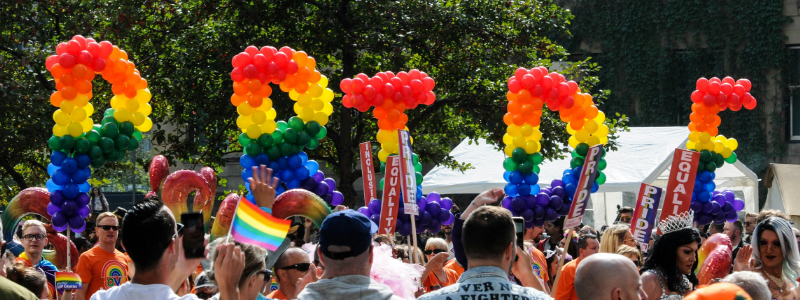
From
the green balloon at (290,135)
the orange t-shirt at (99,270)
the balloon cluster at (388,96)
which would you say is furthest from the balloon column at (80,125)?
the balloon cluster at (388,96)

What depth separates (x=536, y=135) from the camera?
796cm

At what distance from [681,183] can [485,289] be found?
18.1 feet

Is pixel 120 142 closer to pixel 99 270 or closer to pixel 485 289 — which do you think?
pixel 99 270

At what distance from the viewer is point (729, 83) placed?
8.61m

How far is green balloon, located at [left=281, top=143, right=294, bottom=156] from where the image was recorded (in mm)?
7512

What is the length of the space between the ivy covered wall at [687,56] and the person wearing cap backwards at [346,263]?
19505mm

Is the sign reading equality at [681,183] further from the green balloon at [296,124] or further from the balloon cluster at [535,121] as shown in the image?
the green balloon at [296,124]

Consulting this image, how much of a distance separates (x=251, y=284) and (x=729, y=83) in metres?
7.02

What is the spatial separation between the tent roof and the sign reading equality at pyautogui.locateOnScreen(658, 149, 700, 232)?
16.4ft

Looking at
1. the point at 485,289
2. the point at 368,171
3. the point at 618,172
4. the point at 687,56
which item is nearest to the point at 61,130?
the point at 368,171

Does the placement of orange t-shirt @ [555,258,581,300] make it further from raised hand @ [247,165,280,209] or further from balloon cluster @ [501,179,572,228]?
raised hand @ [247,165,280,209]

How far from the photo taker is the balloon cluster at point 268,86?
7227mm

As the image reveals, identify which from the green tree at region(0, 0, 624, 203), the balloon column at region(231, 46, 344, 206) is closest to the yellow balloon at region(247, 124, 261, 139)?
the balloon column at region(231, 46, 344, 206)

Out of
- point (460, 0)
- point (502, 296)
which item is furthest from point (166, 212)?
Answer: point (460, 0)
